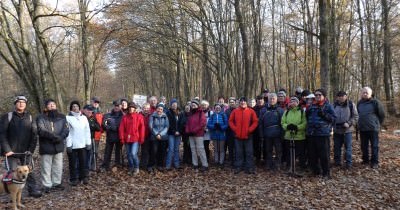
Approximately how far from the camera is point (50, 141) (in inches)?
290

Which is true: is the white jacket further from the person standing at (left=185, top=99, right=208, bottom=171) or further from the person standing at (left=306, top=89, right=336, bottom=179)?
the person standing at (left=306, top=89, right=336, bottom=179)

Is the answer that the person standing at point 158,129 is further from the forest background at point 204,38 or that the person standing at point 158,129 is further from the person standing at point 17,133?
the forest background at point 204,38

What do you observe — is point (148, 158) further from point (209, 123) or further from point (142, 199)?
point (142, 199)

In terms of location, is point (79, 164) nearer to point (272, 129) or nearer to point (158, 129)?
point (158, 129)

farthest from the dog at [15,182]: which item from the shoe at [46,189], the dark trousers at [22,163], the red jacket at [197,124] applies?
the red jacket at [197,124]

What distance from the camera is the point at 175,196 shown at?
719 centimetres

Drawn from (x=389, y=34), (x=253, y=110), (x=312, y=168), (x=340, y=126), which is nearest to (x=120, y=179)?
(x=253, y=110)

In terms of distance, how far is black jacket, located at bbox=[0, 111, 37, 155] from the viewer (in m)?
6.66

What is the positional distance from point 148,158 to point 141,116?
140 centimetres

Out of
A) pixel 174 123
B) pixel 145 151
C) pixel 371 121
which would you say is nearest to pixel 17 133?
pixel 145 151

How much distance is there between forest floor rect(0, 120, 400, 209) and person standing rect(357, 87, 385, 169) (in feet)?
1.54

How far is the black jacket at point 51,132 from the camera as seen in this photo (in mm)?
7259

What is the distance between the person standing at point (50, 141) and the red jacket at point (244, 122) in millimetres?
4310

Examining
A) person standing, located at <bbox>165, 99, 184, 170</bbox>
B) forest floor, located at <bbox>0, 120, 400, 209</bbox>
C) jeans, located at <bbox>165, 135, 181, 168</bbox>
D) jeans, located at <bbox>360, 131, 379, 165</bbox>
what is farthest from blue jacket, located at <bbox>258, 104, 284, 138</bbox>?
jeans, located at <bbox>165, 135, 181, 168</bbox>
